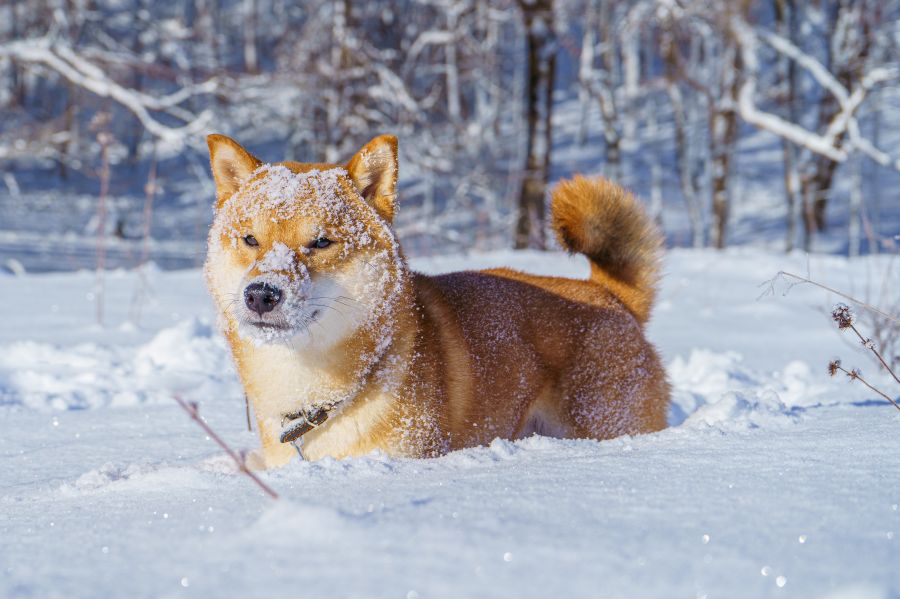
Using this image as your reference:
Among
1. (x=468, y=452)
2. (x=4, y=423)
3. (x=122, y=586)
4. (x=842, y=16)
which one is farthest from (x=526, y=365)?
(x=842, y=16)

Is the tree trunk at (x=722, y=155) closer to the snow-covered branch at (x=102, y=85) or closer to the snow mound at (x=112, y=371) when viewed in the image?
the snow-covered branch at (x=102, y=85)

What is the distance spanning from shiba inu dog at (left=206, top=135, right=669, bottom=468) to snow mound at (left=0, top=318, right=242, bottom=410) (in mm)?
1267

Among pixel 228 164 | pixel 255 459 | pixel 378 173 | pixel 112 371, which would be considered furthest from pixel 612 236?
pixel 112 371

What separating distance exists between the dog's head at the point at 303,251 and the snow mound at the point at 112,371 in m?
1.27

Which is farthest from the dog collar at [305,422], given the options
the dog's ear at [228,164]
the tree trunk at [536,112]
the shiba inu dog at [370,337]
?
the tree trunk at [536,112]

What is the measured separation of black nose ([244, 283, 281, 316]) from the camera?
2223 mm

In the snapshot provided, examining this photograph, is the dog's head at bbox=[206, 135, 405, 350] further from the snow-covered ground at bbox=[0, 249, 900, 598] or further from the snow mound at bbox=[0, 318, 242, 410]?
the snow mound at bbox=[0, 318, 242, 410]

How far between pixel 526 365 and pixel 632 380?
49 centimetres

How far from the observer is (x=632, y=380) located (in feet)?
10.3

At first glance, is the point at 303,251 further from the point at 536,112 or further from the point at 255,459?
the point at 536,112

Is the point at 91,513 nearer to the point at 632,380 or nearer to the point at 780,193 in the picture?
the point at 632,380

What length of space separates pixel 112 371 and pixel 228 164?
2025 millimetres

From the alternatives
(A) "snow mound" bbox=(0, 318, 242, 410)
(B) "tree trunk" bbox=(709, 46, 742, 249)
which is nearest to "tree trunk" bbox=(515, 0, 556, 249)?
(B) "tree trunk" bbox=(709, 46, 742, 249)

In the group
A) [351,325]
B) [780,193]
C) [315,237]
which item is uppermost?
[315,237]
